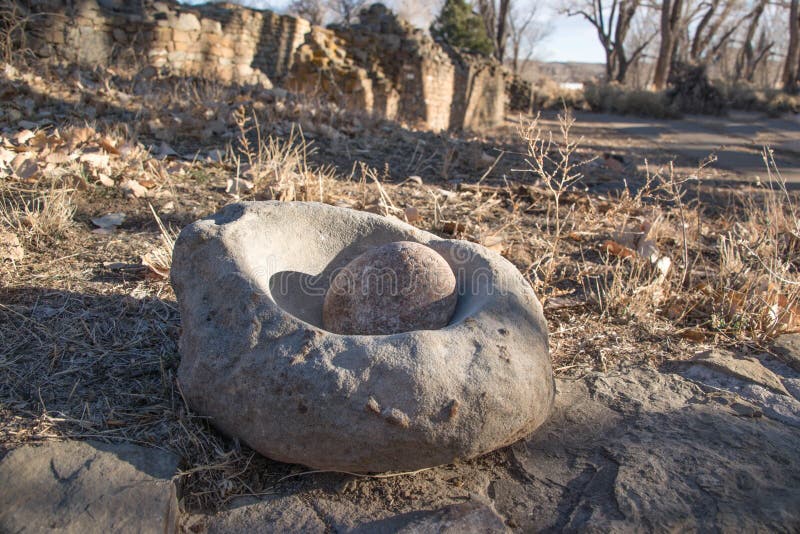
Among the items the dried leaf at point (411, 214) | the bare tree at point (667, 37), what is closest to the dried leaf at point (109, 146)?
the dried leaf at point (411, 214)

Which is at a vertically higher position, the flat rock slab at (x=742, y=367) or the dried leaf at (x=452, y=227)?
the dried leaf at (x=452, y=227)

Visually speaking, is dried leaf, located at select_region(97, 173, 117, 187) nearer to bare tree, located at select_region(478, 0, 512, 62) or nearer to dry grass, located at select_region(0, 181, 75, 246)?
dry grass, located at select_region(0, 181, 75, 246)

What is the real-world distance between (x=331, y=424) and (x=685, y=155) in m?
9.37

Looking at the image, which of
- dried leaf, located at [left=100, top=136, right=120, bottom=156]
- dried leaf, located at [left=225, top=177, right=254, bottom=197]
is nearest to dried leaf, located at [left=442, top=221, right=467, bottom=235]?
dried leaf, located at [left=225, top=177, right=254, bottom=197]

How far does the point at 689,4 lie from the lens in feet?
85.8

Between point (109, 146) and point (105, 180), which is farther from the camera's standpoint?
point (109, 146)

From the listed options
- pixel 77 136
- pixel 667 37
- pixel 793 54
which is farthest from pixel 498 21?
pixel 77 136

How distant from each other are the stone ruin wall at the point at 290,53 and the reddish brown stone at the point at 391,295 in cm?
611

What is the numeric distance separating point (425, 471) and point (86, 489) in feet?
3.14

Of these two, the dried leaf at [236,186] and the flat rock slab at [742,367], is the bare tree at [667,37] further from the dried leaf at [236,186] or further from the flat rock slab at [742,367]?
the flat rock slab at [742,367]

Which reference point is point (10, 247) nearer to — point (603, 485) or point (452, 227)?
point (452, 227)

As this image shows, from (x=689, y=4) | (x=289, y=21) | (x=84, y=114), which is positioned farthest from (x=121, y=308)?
(x=689, y=4)

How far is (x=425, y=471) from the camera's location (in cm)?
178

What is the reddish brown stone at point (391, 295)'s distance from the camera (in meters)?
2.01
